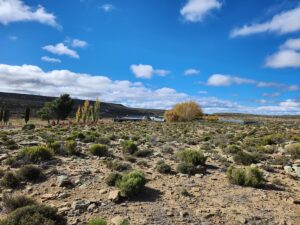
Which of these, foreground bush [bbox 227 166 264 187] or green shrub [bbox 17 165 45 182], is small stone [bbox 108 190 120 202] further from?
foreground bush [bbox 227 166 264 187]

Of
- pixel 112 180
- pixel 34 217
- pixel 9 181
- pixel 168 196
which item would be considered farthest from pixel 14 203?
pixel 168 196

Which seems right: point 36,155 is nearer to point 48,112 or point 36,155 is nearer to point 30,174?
point 30,174

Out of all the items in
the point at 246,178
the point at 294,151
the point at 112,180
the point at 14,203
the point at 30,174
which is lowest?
the point at 14,203

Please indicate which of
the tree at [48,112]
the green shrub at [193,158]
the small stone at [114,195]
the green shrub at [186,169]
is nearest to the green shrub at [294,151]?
the green shrub at [193,158]

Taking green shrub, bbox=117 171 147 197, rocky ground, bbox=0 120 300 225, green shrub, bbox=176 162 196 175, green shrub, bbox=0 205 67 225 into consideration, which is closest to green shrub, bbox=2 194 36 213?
rocky ground, bbox=0 120 300 225

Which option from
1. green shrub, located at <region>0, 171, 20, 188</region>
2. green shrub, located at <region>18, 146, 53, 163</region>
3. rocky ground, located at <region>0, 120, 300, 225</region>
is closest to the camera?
rocky ground, located at <region>0, 120, 300, 225</region>

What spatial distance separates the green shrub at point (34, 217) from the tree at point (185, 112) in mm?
77958

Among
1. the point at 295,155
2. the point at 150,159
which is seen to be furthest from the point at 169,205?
the point at 295,155

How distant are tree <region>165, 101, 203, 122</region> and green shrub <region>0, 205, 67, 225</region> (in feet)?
256

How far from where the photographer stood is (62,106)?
70.6m

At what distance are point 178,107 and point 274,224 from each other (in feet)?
270

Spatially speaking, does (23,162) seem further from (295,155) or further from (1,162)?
(295,155)

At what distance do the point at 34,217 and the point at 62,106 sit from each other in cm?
6759

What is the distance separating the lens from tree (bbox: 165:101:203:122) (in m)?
85.3
